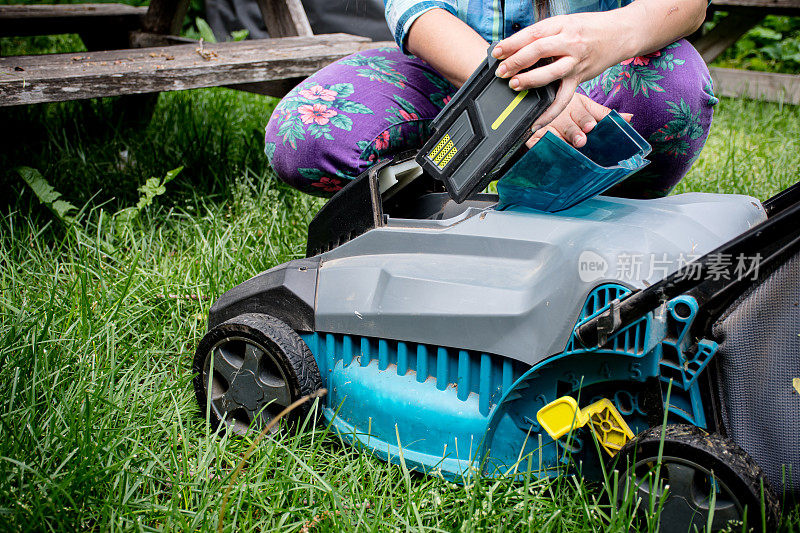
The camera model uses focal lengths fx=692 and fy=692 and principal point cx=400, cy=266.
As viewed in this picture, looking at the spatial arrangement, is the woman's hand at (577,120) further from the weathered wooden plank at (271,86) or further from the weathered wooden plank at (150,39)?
the weathered wooden plank at (150,39)

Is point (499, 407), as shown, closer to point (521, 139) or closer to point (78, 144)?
point (521, 139)

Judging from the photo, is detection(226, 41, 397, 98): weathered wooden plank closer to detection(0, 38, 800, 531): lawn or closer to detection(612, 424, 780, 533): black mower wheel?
detection(0, 38, 800, 531): lawn

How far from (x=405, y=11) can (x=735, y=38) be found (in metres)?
2.94

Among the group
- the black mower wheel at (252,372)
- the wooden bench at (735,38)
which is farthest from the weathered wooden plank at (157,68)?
the wooden bench at (735,38)

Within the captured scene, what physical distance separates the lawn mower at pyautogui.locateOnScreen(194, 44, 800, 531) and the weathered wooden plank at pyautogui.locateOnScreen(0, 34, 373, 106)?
28.2 inches

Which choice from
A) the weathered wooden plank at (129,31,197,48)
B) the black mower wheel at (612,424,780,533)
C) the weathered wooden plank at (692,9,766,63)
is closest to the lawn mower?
the black mower wheel at (612,424,780,533)

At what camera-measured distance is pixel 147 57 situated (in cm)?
181

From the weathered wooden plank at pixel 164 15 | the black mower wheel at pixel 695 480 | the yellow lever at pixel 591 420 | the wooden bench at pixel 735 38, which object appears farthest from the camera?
the wooden bench at pixel 735 38

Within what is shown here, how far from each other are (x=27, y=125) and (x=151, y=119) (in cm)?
41

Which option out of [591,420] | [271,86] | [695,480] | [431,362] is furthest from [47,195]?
[695,480]

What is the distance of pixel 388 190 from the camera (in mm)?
1157

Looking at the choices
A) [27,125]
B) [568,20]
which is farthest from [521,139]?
[27,125]

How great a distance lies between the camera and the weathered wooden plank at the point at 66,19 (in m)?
2.40

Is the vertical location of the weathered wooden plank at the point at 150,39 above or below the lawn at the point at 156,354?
above
